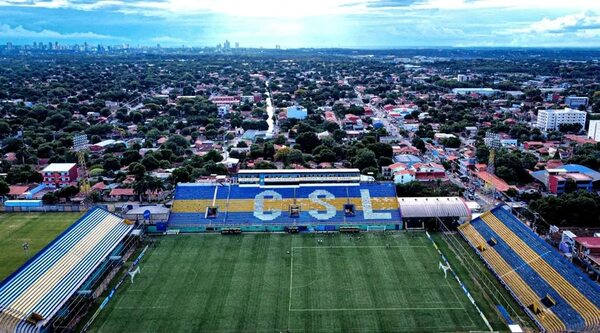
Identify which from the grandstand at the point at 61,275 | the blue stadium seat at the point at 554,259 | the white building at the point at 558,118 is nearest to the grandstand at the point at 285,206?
the grandstand at the point at 61,275

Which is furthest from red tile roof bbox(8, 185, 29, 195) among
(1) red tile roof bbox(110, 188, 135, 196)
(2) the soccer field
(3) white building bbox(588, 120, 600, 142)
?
(3) white building bbox(588, 120, 600, 142)

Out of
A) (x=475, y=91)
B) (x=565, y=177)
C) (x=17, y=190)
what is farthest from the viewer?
(x=475, y=91)

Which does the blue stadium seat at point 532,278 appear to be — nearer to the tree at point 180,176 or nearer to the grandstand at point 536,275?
the grandstand at point 536,275

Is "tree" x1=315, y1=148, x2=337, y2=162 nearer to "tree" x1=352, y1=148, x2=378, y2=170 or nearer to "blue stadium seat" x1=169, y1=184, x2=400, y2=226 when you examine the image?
"tree" x1=352, y1=148, x2=378, y2=170

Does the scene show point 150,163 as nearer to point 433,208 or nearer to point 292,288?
point 292,288

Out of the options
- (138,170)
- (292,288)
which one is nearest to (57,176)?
(138,170)
